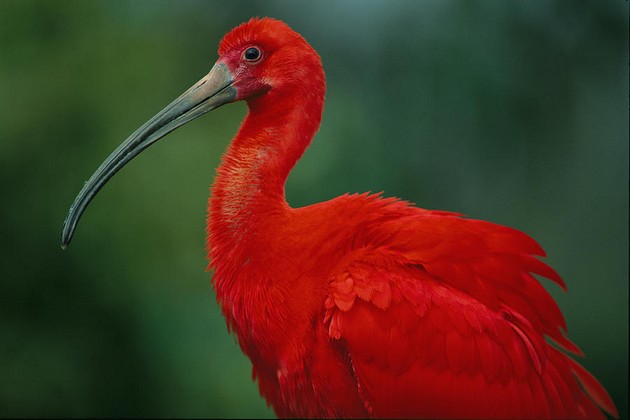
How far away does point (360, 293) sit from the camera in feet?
4.11

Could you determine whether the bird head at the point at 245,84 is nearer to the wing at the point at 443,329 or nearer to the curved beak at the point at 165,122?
the curved beak at the point at 165,122

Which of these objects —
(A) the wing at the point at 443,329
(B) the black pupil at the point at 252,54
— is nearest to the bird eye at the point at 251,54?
(B) the black pupil at the point at 252,54

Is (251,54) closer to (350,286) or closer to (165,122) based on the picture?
(165,122)

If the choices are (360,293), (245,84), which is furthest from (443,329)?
(245,84)

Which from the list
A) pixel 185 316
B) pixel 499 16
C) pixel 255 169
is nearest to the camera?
pixel 255 169

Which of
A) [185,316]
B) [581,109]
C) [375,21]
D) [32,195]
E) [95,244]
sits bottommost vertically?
[185,316]

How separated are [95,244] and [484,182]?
4.38ft

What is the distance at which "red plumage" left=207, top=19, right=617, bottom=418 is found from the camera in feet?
4.14

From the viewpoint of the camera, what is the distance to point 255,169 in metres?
1.38

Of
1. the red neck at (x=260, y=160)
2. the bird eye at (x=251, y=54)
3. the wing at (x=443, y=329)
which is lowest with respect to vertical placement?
the wing at (x=443, y=329)

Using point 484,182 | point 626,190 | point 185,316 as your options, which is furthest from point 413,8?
point 185,316

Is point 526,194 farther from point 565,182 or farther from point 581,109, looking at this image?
point 581,109

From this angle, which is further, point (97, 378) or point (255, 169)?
point (97, 378)

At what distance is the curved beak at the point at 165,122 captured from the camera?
4.68ft
